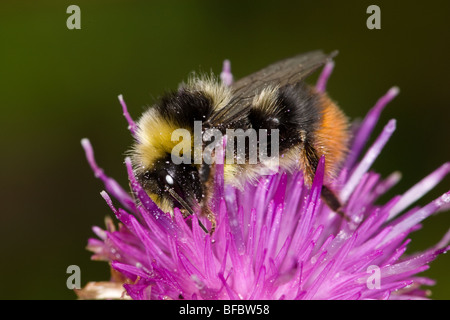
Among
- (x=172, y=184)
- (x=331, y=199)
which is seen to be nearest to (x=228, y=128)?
(x=172, y=184)

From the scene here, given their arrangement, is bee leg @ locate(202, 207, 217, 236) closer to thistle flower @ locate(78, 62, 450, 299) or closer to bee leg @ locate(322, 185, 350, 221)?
thistle flower @ locate(78, 62, 450, 299)

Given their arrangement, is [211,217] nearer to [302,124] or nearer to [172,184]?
[172,184]

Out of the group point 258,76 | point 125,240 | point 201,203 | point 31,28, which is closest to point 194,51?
point 31,28

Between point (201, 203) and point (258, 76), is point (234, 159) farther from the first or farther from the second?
point (258, 76)

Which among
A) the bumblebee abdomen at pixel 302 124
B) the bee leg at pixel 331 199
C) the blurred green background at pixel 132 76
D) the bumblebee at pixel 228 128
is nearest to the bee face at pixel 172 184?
the bumblebee at pixel 228 128

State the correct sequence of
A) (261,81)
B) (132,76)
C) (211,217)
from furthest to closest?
(132,76)
(261,81)
(211,217)

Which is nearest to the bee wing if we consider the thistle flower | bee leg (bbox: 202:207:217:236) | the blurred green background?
the thistle flower

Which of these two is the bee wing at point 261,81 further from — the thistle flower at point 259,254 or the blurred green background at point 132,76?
the blurred green background at point 132,76
